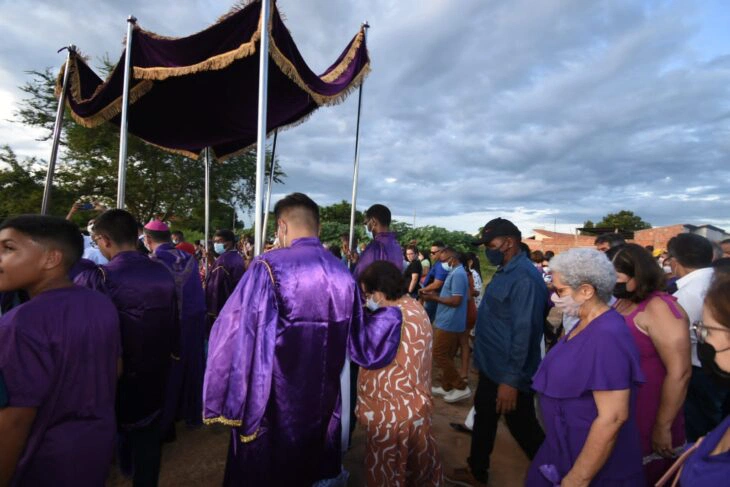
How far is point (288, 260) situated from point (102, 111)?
3896mm

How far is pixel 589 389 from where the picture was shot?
1.61 metres

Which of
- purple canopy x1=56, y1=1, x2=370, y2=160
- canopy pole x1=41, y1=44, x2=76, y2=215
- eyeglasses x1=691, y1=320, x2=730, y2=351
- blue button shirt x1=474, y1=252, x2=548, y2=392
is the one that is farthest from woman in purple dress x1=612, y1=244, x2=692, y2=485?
canopy pole x1=41, y1=44, x2=76, y2=215

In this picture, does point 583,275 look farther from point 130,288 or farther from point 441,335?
point 441,335

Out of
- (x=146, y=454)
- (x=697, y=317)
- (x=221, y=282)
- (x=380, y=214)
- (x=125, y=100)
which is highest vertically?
(x=125, y=100)

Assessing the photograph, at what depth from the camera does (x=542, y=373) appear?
1885 mm

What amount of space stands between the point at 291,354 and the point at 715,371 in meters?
1.78

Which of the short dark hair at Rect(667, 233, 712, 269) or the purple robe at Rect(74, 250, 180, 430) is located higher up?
the short dark hair at Rect(667, 233, 712, 269)

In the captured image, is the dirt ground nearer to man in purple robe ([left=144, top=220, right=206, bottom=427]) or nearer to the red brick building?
man in purple robe ([left=144, top=220, right=206, bottom=427])

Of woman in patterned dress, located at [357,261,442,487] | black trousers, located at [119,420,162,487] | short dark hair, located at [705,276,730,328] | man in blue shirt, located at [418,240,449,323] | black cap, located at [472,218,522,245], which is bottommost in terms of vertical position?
black trousers, located at [119,420,162,487]

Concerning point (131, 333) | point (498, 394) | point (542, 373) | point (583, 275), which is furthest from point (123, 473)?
point (583, 275)

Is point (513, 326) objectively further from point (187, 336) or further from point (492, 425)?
point (187, 336)

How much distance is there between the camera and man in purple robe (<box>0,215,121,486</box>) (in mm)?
1333

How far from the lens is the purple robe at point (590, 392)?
1.59 meters

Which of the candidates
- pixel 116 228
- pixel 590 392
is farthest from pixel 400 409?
pixel 116 228
